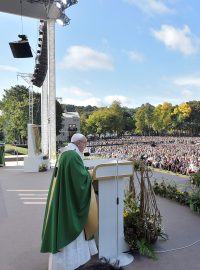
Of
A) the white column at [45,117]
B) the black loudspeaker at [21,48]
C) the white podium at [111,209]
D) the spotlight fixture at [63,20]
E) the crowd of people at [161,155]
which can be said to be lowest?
the crowd of people at [161,155]

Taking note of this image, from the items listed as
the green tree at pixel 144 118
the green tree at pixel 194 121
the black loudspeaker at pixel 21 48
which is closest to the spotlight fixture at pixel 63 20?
the black loudspeaker at pixel 21 48

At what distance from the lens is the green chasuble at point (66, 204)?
3.55 metres

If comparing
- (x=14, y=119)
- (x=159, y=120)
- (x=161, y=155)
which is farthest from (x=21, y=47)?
(x=159, y=120)

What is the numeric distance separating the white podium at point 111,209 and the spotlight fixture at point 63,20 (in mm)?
13622

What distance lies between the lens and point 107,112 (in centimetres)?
8744

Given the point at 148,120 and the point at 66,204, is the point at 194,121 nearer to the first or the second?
the point at 148,120

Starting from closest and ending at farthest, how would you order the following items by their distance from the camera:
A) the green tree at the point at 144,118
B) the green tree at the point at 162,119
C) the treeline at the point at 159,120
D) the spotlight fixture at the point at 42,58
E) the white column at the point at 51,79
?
the white column at the point at 51,79
the spotlight fixture at the point at 42,58
the treeline at the point at 159,120
the green tree at the point at 162,119
the green tree at the point at 144,118

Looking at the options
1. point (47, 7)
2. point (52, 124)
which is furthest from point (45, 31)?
point (52, 124)

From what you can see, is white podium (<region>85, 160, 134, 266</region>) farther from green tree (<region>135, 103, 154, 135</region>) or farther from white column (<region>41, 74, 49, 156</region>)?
green tree (<region>135, 103, 154, 135</region>)

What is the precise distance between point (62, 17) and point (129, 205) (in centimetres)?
1344

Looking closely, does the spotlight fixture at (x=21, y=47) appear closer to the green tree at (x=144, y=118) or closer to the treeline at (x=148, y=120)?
the treeline at (x=148, y=120)

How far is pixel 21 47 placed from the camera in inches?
544

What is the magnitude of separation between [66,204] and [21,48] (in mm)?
11621

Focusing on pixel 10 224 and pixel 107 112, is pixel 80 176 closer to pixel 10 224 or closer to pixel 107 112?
pixel 10 224
